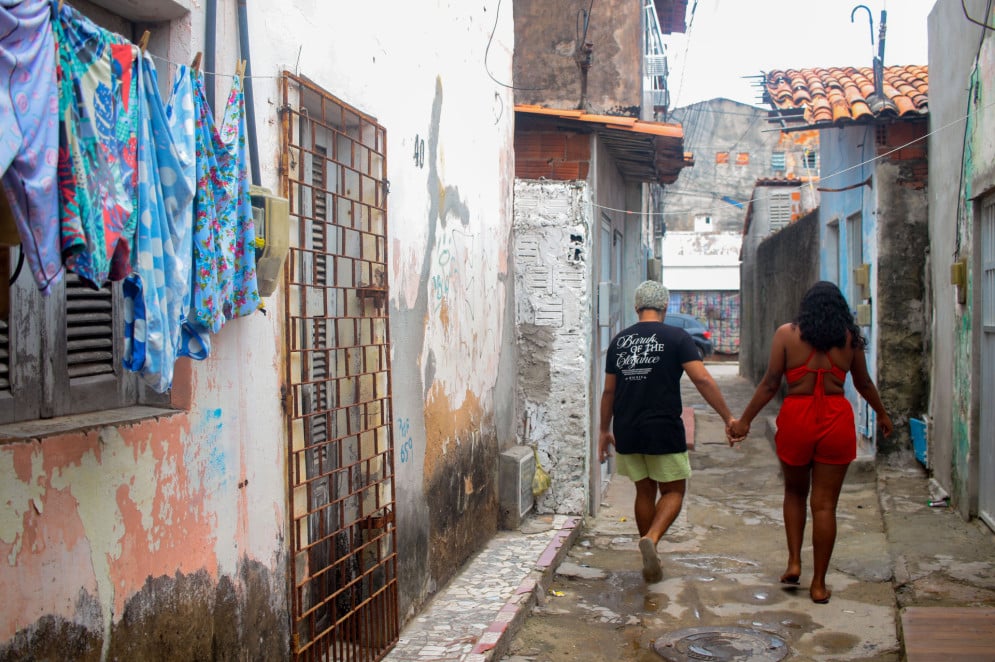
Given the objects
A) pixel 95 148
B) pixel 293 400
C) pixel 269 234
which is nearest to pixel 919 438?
pixel 293 400

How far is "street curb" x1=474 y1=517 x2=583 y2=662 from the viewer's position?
182 inches

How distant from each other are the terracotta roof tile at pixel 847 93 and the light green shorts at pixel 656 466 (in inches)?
177

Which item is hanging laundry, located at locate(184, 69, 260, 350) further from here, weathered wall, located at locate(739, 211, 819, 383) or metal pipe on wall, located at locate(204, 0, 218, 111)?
weathered wall, located at locate(739, 211, 819, 383)

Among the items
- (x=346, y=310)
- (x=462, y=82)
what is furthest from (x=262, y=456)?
(x=462, y=82)

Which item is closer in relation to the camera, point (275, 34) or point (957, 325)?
point (275, 34)

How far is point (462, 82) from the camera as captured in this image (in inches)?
242

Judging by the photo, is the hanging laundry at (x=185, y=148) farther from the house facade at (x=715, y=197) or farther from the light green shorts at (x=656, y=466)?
the house facade at (x=715, y=197)

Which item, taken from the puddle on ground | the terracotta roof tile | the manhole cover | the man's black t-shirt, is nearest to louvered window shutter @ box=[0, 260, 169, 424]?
the manhole cover

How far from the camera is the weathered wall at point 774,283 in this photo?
13.6 meters

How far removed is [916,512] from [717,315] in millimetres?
29405

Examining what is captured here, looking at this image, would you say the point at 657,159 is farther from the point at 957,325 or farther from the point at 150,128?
the point at 150,128

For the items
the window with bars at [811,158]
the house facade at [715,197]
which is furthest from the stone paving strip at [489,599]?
the house facade at [715,197]

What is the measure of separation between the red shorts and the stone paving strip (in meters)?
1.76

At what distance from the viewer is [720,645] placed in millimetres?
4906
